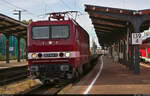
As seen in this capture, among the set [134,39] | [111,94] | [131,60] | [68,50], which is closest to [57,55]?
[68,50]

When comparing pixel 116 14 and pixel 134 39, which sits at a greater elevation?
pixel 116 14

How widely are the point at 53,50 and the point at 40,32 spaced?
4.07 feet

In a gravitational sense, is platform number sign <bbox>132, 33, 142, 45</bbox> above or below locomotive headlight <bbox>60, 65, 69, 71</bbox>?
above

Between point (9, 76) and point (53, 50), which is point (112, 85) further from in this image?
point (9, 76)

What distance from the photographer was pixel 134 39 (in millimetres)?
17672

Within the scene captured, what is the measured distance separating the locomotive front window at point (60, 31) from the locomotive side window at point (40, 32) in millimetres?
315

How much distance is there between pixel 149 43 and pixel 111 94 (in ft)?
72.3

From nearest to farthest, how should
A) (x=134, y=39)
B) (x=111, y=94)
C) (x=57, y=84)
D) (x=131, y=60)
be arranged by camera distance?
(x=111, y=94), (x=57, y=84), (x=134, y=39), (x=131, y=60)

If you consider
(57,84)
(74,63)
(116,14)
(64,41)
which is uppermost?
(116,14)

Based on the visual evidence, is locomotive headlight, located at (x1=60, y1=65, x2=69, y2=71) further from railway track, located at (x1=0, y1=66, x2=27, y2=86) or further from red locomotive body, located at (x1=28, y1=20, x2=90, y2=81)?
railway track, located at (x1=0, y1=66, x2=27, y2=86)

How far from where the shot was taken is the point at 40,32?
43.9ft

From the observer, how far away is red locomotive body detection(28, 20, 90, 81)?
12.8 metres

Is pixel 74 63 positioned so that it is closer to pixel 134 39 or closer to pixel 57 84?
pixel 57 84

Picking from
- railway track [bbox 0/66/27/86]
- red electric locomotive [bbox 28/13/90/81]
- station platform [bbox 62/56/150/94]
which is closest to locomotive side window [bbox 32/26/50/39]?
red electric locomotive [bbox 28/13/90/81]
